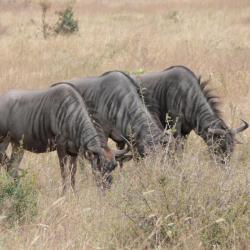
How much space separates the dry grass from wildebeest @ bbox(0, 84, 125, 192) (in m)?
0.23

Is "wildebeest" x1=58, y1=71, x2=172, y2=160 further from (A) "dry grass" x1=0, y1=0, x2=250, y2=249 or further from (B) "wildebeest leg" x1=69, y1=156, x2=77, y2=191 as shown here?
(B) "wildebeest leg" x1=69, y1=156, x2=77, y2=191

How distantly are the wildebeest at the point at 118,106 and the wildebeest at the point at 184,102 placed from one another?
0.91ft

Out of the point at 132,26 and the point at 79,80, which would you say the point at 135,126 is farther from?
the point at 132,26

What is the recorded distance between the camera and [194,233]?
4.34 metres

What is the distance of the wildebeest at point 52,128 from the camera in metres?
6.41

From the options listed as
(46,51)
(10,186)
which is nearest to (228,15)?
(46,51)

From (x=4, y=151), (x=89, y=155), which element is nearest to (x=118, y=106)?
(x=89, y=155)

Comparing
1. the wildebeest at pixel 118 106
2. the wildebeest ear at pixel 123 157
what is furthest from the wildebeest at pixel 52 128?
the wildebeest at pixel 118 106

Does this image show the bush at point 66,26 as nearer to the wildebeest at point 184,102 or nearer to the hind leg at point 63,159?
the wildebeest at point 184,102

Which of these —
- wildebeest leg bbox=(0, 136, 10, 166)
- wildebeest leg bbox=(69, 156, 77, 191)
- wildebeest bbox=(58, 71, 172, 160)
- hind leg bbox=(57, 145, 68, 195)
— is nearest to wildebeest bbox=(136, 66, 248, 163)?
wildebeest bbox=(58, 71, 172, 160)

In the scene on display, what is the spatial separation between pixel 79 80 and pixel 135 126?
4.64 ft

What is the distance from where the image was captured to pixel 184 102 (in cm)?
810

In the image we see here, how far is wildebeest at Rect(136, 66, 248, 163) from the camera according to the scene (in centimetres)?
775

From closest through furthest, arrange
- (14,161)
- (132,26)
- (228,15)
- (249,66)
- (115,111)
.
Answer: (14,161) → (115,111) → (249,66) → (132,26) → (228,15)
